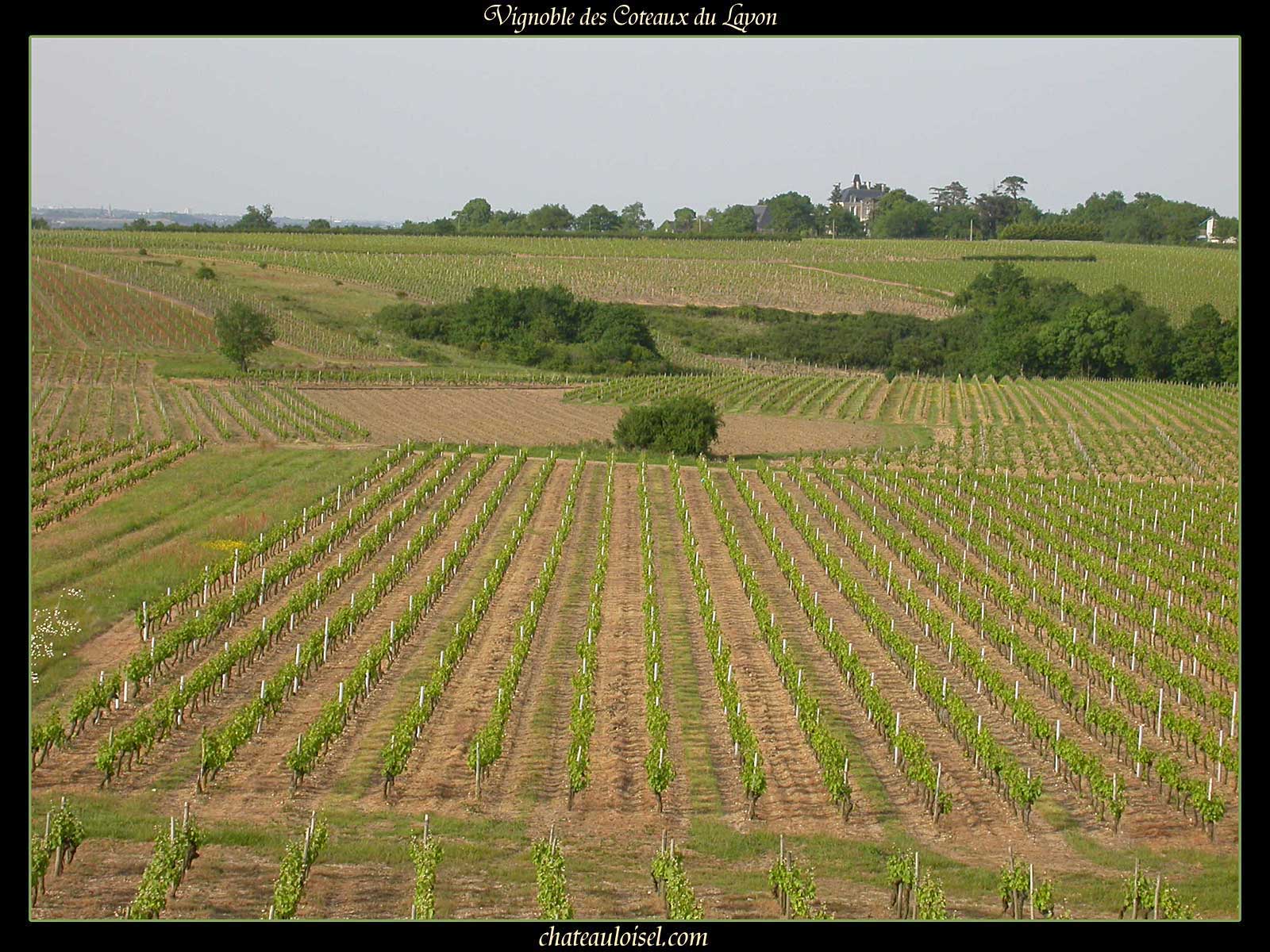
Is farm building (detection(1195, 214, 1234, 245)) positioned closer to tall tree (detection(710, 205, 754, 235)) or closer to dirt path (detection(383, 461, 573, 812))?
tall tree (detection(710, 205, 754, 235))

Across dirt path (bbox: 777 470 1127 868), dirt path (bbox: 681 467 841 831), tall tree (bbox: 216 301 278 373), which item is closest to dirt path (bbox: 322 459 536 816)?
dirt path (bbox: 681 467 841 831)

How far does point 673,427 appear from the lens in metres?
42.6

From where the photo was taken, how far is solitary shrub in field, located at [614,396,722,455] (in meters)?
42.3

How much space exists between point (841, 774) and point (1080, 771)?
2.83m

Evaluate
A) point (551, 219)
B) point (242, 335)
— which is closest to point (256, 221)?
point (551, 219)

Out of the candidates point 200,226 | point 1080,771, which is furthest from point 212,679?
point 200,226

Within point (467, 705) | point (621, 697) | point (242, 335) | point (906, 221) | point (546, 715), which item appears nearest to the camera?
point (546, 715)

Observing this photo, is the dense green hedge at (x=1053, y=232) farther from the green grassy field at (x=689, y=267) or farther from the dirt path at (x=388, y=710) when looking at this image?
the dirt path at (x=388, y=710)

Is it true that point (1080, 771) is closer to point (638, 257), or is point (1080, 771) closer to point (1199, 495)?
point (1199, 495)

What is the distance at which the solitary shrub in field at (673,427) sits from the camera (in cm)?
4234

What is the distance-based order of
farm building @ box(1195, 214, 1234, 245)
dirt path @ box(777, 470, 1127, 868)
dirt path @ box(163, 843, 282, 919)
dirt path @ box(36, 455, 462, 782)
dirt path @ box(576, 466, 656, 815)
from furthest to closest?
farm building @ box(1195, 214, 1234, 245)
dirt path @ box(36, 455, 462, 782)
dirt path @ box(576, 466, 656, 815)
dirt path @ box(777, 470, 1127, 868)
dirt path @ box(163, 843, 282, 919)

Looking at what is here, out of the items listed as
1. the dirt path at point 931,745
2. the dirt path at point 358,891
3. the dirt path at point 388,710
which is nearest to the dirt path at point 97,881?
the dirt path at point 358,891

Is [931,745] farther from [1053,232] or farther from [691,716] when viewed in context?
[1053,232]

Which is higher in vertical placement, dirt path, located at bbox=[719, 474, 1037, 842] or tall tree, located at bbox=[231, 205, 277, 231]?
tall tree, located at bbox=[231, 205, 277, 231]
